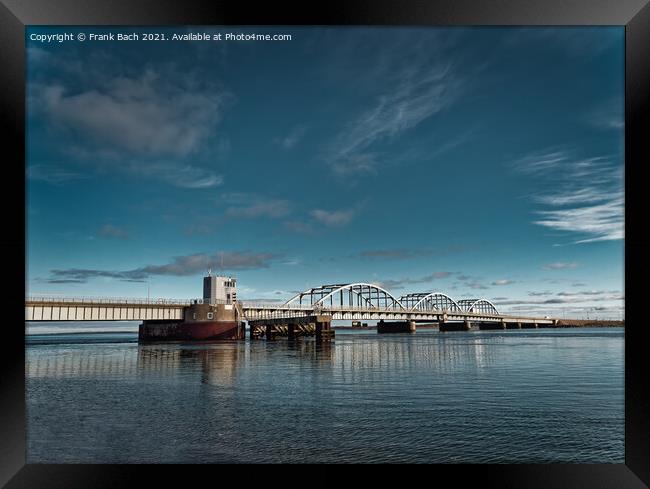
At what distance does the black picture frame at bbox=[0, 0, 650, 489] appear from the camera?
25.1 ft

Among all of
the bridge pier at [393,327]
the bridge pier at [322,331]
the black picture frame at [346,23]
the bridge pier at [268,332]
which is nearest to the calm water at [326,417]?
the black picture frame at [346,23]

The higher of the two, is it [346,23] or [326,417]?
[346,23]

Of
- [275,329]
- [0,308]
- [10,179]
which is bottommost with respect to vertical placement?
[275,329]

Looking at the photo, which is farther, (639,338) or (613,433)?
(613,433)

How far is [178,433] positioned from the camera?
42.0 ft

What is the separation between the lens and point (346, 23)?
8117mm

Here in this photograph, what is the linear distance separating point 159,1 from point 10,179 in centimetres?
366

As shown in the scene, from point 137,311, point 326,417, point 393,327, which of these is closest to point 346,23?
point 326,417

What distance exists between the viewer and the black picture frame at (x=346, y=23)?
7648mm

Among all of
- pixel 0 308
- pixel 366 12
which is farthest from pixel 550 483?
pixel 0 308

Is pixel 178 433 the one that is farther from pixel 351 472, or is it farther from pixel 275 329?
pixel 275 329

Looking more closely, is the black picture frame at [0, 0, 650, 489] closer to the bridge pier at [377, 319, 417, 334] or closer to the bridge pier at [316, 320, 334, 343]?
the bridge pier at [316, 320, 334, 343]

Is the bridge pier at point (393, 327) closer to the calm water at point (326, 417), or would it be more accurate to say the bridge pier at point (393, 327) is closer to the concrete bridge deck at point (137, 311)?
the concrete bridge deck at point (137, 311)

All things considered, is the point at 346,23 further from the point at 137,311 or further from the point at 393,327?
the point at 393,327
